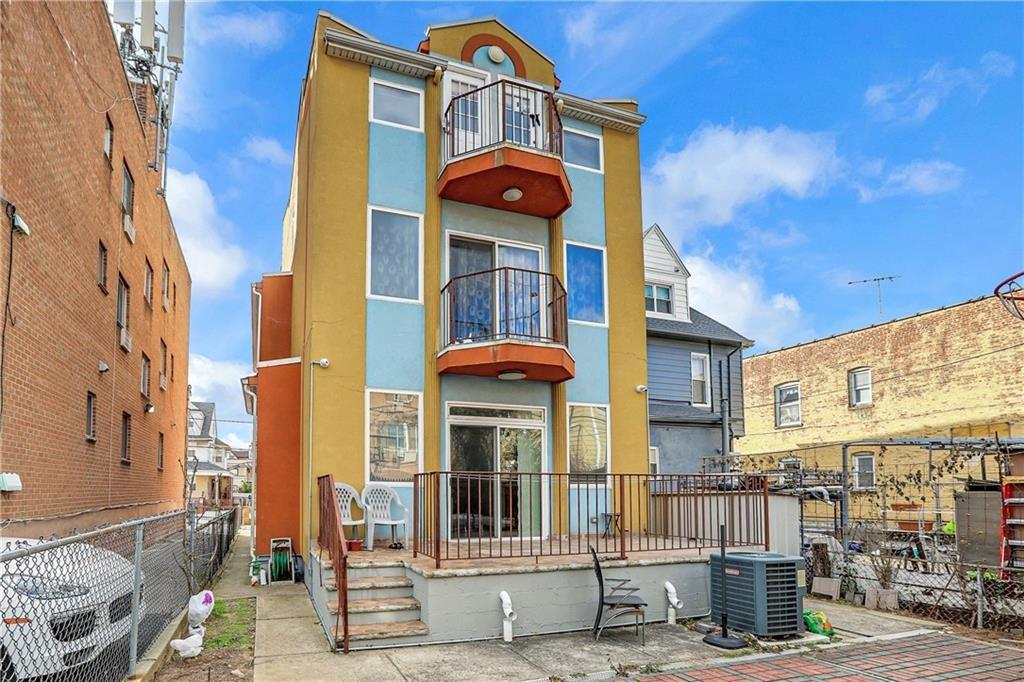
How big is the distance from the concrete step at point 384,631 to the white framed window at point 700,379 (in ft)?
39.9

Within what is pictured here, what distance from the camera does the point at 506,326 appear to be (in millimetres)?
11430

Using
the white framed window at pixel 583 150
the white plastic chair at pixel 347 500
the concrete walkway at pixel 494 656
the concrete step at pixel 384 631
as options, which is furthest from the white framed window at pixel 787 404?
the concrete step at pixel 384 631

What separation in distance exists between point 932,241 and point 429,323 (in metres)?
16.2

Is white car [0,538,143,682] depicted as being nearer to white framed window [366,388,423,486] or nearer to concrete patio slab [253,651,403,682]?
concrete patio slab [253,651,403,682]

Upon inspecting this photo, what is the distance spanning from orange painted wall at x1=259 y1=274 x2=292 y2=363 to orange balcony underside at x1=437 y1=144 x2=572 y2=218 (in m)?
5.08

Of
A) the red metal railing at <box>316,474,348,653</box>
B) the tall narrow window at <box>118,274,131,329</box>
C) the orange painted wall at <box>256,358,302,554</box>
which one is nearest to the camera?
the red metal railing at <box>316,474,348,653</box>

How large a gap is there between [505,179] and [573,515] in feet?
19.2

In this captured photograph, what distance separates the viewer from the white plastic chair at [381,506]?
10.6 m

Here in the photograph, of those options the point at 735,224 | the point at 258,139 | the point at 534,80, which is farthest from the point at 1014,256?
the point at 258,139

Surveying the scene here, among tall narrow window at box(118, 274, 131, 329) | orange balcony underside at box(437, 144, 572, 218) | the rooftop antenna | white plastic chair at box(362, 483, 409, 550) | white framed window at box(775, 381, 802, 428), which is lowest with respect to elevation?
white plastic chair at box(362, 483, 409, 550)

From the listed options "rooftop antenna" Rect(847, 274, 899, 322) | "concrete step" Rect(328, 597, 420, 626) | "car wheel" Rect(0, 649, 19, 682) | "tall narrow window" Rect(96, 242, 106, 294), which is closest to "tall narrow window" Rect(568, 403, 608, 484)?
"concrete step" Rect(328, 597, 420, 626)

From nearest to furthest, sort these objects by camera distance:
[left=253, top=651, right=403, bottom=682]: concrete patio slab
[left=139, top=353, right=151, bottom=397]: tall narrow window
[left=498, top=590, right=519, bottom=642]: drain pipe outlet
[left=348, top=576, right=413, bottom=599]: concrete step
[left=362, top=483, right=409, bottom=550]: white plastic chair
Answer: [left=253, top=651, right=403, bottom=682]: concrete patio slab → [left=498, top=590, right=519, bottom=642]: drain pipe outlet → [left=348, top=576, right=413, bottom=599]: concrete step → [left=362, top=483, right=409, bottom=550]: white plastic chair → [left=139, top=353, right=151, bottom=397]: tall narrow window

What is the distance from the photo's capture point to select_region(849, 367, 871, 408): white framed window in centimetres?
2344

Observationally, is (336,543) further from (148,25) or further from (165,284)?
(165,284)
